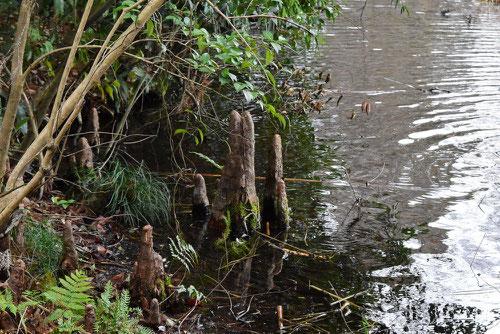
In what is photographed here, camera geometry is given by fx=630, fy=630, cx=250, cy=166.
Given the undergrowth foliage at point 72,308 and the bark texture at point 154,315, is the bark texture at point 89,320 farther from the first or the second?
the bark texture at point 154,315

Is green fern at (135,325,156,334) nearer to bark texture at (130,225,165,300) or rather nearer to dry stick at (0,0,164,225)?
bark texture at (130,225,165,300)

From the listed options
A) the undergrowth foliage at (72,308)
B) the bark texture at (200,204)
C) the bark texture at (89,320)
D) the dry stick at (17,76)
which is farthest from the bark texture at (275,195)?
the dry stick at (17,76)

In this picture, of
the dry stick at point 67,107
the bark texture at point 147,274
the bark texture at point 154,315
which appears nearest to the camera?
the dry stick at point 67,107

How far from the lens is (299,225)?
290 inches

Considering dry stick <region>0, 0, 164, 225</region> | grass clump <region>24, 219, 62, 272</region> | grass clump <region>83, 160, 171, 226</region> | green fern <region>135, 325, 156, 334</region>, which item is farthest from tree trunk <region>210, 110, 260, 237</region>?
dry stick <region>0, 0, 164, 225</region>

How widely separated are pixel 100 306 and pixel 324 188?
14.5 ft

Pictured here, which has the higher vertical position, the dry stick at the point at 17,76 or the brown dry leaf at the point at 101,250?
the dry stick at the point at 17,76

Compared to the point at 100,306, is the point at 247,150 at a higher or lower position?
higher

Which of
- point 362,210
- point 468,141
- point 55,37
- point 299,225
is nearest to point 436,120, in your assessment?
point 468,141

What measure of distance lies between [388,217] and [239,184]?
1907 mm

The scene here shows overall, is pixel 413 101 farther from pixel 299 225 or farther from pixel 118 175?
pixel 118 175

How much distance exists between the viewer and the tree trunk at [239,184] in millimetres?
6984

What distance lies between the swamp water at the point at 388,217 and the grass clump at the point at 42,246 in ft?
4.35

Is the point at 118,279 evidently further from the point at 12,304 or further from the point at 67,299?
the point at 12,304
